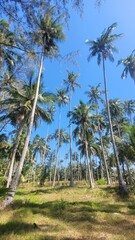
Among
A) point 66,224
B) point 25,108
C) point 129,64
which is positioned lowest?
point 66,224

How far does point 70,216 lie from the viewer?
30.0 feet

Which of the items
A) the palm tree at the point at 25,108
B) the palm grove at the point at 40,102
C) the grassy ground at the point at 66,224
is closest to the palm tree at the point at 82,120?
the palm grove at the point at 40,102

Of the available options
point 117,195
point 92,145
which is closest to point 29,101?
point 117,195

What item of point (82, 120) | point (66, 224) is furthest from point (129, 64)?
point (66, 224)

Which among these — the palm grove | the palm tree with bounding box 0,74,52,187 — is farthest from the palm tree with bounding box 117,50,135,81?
the palm tree with bounding box 0,74,52,187

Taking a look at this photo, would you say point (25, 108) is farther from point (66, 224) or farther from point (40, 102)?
point (66, 224)

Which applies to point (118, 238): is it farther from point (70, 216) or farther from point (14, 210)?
point (14, 210)

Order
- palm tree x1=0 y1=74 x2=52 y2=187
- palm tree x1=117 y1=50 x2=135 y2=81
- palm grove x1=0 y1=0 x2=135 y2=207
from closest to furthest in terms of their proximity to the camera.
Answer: palm grove x1=0 y1=0 x2=135 y2=207 < palm tree x1=0 y1=74 x2=52 y2=187 < palm tree x1=117 y1=50 x2=135 y2=81

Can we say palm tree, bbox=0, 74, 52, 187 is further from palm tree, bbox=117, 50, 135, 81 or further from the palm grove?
palm tree, bbox=117, 50, 135, 81

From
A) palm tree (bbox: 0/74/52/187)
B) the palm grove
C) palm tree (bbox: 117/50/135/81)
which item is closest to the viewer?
the palm grove

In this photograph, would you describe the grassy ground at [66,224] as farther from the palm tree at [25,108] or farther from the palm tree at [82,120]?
the palm tree at [82,120]

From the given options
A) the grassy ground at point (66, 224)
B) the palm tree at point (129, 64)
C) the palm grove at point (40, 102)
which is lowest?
the grassy ground at point (66, 224)

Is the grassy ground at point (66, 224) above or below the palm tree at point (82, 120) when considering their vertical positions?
below

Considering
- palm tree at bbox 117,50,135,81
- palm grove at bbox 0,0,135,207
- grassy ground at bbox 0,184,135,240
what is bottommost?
grassy ground at bbox 0,184,135,240
